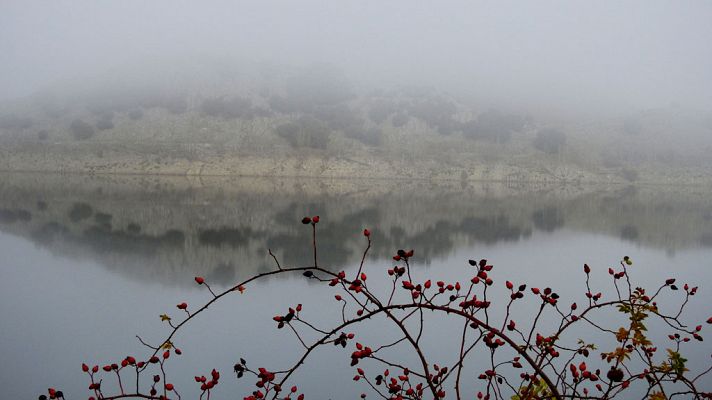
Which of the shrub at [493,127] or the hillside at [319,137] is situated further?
the shrub at [493,127]

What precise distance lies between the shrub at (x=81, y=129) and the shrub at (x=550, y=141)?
72438mm

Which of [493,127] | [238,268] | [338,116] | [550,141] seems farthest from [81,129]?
[550,141]

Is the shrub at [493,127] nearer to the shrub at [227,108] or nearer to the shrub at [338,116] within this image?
the shrub at [338,116]

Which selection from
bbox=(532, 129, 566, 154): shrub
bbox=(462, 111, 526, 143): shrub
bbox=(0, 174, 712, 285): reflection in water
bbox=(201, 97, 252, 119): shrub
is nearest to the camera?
bbox=(0, 174, 712, 285): reflection in water

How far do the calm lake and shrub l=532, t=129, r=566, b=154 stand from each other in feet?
191

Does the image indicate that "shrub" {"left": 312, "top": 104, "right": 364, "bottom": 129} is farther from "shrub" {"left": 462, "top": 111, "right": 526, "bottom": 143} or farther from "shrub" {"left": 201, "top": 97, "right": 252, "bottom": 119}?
"shrub" {"left": 462, "top": 111, "right": 526, "bottom": 143}

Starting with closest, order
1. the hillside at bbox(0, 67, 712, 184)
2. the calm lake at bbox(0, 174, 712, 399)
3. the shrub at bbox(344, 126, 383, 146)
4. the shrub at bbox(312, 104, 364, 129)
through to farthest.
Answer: the calm lake at bbox(0, 174, 712, 399), the hillside at bbox(0, 67, 712, 184), the shrub at bbox(344, 126, 383, 146), the shrub at bbox(312, 104, 364, 129)

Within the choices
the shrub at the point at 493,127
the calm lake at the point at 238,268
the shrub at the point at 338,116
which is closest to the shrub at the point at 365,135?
the shrub at the point at 338,116

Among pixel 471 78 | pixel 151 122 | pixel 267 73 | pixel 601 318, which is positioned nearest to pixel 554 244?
pixel 601 318

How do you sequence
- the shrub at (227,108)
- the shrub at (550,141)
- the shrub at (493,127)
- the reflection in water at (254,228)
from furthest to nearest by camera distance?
the shrub at (493,127), the shrub at (227,108), the shrub at (550,141), the reflection in water at (254,228)

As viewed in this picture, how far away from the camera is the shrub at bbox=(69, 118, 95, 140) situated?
2707 inches

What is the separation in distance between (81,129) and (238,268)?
70395 mm

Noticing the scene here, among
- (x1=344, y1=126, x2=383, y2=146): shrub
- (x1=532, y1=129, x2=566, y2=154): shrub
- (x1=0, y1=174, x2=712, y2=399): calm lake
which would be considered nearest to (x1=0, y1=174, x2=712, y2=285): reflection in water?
(x1=0, y1=174, x2=712, y2=399): calm lake

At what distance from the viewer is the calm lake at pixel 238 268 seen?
20.8ft
